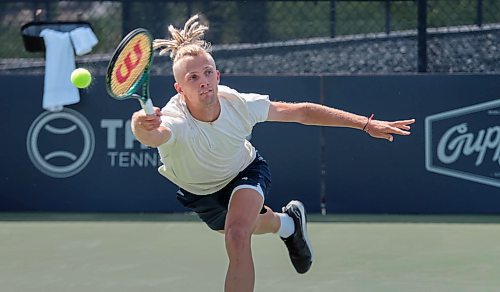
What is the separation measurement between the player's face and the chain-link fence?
4.17 m

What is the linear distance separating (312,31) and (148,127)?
4990 millimetres

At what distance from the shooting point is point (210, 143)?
16.2 ft

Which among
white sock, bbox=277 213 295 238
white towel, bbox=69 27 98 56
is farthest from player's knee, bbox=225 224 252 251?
white towel, bbox=69 27 98 56

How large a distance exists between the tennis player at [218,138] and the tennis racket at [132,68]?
0.85 feet

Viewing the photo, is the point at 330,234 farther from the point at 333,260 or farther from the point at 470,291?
the point at 470,291

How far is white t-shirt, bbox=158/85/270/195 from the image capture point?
16.0ft

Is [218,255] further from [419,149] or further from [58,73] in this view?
[58,73]

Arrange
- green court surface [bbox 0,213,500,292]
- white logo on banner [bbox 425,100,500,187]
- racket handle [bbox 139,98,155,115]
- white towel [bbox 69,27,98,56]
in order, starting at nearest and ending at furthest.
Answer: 1. racket handle [bbox 139,98,155,115]
2. green court surface [bbox 0,213,500,292]
3. white logo on banner [bbox 425,100,500,187]
4. white towel [bbox 69,27,98,56]

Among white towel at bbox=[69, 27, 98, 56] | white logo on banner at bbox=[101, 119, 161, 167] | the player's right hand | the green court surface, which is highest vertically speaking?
white towel at bbox=[69, 27, 98, 56]

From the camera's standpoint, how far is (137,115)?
4266 mm

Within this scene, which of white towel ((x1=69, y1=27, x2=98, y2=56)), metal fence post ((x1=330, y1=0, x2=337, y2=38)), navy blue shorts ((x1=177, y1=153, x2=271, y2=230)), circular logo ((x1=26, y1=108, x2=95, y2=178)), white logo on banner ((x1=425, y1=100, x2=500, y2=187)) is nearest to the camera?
navy blue shorts ((x1=177, y1=153, x2=271, y2=230))

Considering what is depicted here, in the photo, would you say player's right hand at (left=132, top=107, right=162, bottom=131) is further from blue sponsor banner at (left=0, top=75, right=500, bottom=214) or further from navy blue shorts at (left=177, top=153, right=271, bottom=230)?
blue sponsor banner at (left=0, top=75, right=500, bottom=214)

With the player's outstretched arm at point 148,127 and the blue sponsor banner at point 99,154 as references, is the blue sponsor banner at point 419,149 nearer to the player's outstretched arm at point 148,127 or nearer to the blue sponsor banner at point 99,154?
the blue sponsor banner at point 99,154

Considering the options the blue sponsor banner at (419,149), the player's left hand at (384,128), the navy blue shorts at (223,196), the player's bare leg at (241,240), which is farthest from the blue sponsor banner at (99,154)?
the player's bare leg at (241,240)
